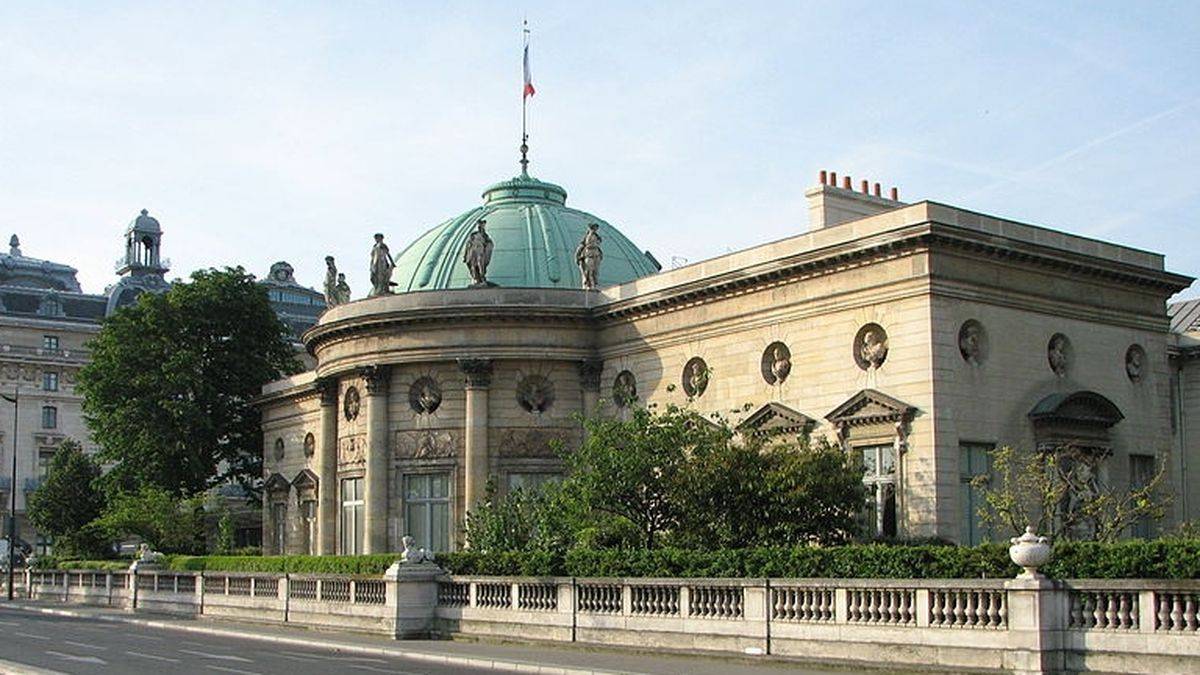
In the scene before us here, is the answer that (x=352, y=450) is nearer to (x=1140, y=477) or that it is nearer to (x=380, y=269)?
(x=380, y=269)

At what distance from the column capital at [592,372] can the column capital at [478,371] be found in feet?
10.3

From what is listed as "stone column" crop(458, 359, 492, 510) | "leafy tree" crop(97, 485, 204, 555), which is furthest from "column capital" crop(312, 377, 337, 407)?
"leafy tree" crop(97, 485, 204, 555)

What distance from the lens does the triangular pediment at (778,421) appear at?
140ft

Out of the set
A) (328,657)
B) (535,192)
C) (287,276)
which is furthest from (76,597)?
(287,276)

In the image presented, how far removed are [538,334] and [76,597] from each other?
26.6m

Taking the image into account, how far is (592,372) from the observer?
51.6 metres

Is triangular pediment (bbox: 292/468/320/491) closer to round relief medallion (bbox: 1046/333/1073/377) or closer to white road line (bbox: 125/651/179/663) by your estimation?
white road line (bbox: 125/651/179/663)

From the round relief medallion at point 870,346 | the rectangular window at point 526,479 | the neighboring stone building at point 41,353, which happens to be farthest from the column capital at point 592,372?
the neighboring stone building at point 41,353

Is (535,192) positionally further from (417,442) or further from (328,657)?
(328,657)

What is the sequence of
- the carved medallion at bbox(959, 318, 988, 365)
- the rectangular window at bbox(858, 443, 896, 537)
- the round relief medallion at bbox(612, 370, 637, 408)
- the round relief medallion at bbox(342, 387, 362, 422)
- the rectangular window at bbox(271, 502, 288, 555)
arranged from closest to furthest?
the carved medallion at bbox(959, 318, 988, 365) → the rectangular window at bbox(858, 443, 896, 537) → the round relief medallion at bbox(612, 370, 637, 408) → the round relief medallion at bbox(342, 387, 362, 422) → the rectangular window at bbox(271, 502, 288, 555)

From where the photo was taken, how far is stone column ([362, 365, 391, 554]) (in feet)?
174

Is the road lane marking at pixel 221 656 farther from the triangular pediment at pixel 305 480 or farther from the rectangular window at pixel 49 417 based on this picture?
the rectangular window at pixel 49 417

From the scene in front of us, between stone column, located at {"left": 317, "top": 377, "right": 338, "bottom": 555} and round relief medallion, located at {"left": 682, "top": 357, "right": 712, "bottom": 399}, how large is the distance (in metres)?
15.5

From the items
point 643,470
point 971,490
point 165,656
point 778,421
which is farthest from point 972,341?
point 165,656
